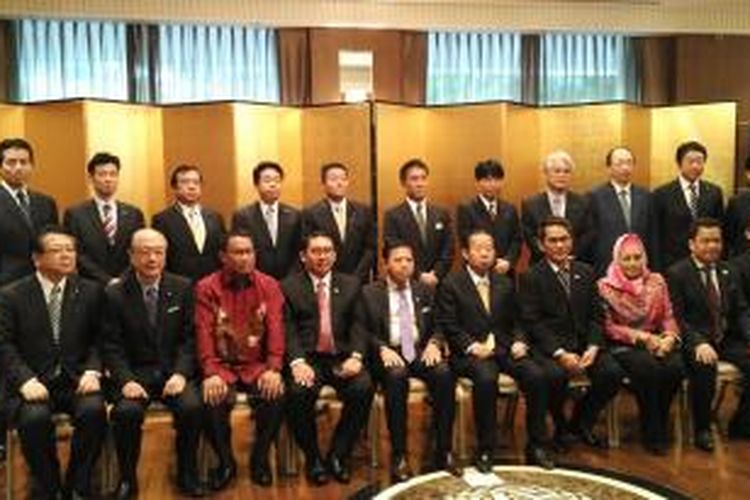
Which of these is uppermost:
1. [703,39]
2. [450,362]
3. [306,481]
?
[703,39]

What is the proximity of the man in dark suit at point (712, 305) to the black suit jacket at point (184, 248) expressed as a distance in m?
2.56

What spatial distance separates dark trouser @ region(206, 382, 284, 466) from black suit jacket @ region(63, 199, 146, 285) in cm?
113

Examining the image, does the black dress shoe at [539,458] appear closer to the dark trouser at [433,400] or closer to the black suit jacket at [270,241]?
the dark trouser at [433,400]

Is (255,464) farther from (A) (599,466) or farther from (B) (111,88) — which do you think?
(B) (111,88)

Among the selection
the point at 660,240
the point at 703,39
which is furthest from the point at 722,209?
the point at 703,39

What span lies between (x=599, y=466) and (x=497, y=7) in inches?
183

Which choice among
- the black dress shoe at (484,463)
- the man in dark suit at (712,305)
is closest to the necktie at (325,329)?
the black dress shoe at (484,463)

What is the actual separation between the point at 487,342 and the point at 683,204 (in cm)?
185

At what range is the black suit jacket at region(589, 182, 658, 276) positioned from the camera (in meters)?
5.22

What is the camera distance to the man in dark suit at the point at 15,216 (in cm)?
440

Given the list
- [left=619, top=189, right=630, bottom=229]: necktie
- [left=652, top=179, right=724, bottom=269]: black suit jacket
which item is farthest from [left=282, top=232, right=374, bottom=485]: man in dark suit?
[left=652, top=179, right=724, bottom=269]: black suit jacket

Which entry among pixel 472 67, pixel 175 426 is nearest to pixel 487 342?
pixel 175 426

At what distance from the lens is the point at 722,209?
5262 millimetres

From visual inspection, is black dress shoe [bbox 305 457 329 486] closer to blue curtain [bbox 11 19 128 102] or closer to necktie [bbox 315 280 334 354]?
necktie [bbox 315 280 334 354]
